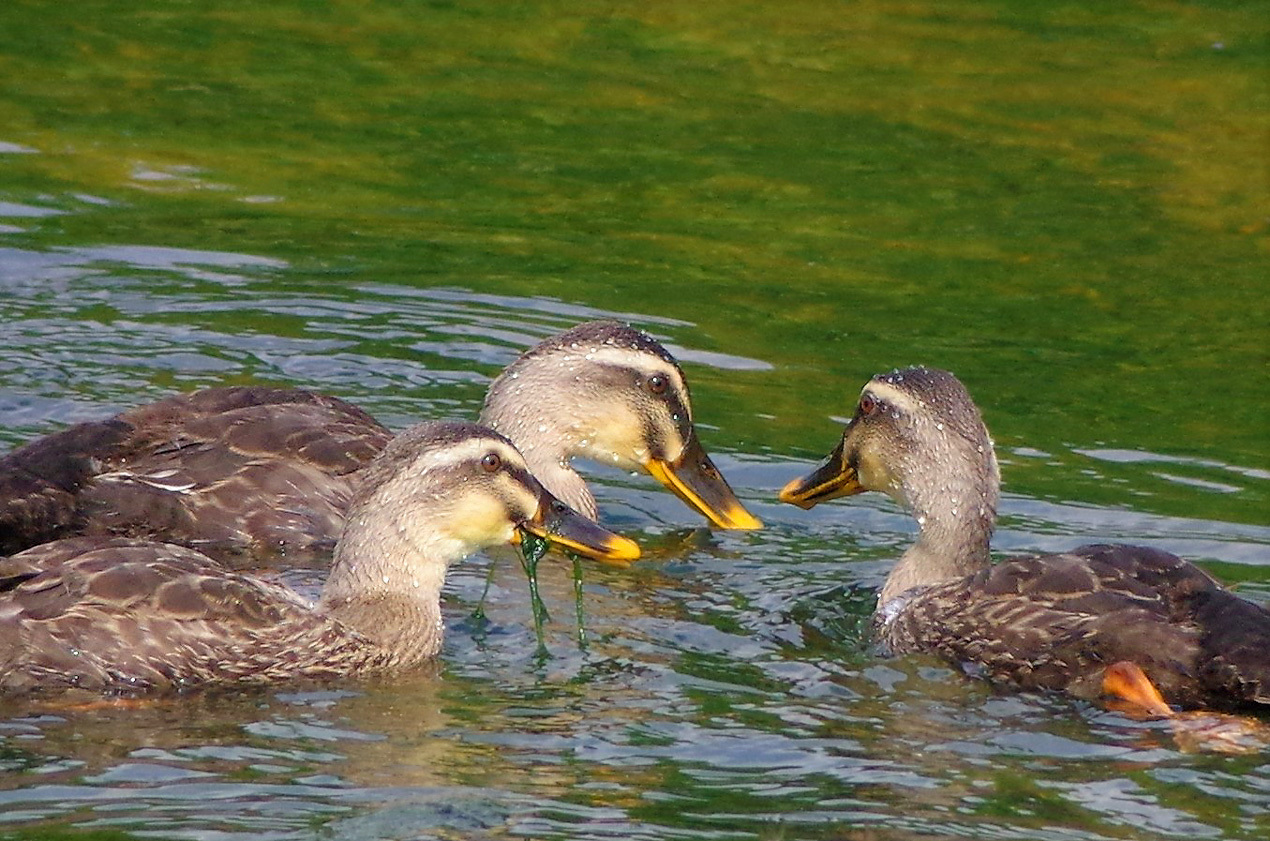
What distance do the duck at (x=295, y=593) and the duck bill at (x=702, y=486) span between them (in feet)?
5.37

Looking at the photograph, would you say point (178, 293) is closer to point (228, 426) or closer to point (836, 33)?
point (228, 426)

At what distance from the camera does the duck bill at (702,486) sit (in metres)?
12.1

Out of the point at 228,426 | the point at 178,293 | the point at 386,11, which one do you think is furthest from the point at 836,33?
the point at 228,426

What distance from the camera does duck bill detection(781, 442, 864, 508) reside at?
11.4 metres

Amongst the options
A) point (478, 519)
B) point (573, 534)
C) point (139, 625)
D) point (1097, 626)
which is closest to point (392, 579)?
point (478, 519)

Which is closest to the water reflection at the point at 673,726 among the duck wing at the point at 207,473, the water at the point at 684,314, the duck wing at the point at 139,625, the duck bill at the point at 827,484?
the water at the point at 684,314

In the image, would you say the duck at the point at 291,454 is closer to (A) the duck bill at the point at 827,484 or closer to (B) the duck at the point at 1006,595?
(A) the duck bill at the point at 827,484

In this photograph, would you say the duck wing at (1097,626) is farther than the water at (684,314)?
Yes

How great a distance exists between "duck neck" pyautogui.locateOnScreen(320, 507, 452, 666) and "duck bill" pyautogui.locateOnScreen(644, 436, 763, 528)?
2.23 m

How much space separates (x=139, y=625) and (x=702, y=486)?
12.4ft

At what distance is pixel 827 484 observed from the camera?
11484 millimetres

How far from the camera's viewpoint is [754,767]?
8523mm

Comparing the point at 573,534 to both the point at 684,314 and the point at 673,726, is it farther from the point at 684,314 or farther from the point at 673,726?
the point at 684,314

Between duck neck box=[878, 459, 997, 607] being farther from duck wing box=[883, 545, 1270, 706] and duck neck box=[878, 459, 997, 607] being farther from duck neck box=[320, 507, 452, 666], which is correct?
duck neck box=[320, 507, 452, 666]
